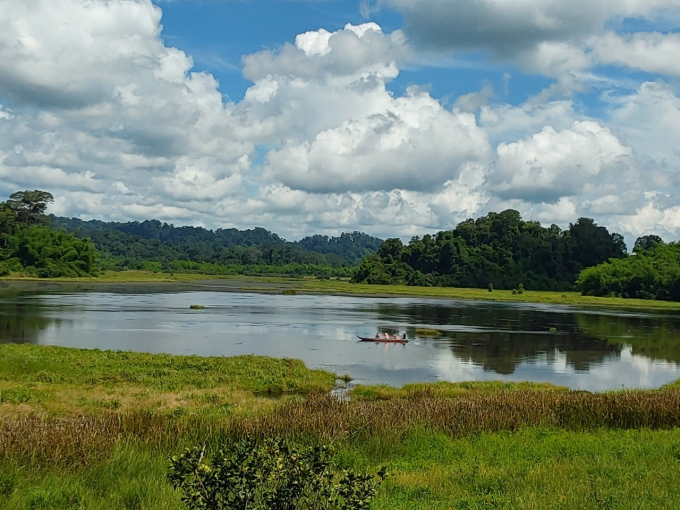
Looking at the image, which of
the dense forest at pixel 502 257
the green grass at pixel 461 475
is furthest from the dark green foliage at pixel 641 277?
the green grass at pixel 461 475

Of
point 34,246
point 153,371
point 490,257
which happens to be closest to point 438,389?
point 153,371

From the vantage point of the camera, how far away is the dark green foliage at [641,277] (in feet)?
357

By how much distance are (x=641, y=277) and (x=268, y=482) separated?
11899 cm

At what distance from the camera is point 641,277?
114125 mm

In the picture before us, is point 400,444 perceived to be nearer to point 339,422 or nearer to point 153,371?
point 339,422

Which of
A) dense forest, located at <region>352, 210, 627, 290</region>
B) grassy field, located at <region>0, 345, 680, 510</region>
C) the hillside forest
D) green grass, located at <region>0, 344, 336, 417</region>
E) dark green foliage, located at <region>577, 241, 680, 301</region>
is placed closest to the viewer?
grassy field, located at <region>0, 345, 680, 510</region>

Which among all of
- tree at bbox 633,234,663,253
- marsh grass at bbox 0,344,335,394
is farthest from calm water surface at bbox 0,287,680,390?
tree at bbox 633,234,663,253

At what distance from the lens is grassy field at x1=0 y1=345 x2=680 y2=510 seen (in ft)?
31.3

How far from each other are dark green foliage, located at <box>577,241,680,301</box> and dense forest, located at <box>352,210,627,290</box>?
19.7 meters

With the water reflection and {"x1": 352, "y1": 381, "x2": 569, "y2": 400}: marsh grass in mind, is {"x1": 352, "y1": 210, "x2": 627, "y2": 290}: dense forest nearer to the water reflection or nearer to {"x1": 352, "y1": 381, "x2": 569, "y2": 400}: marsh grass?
the water reflection

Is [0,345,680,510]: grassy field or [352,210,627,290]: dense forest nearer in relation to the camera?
[0,345,680,510]: grassy field

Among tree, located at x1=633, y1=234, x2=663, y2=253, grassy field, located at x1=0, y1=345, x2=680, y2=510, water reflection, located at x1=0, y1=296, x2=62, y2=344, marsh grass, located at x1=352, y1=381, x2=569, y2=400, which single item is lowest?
water reflection, located at x1=0, y1=296, x2=62, y2=344

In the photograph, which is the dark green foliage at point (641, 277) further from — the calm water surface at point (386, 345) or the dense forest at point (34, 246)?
the dense forest at point (34, 246)

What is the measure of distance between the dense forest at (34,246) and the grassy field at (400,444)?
11547 centimetres
